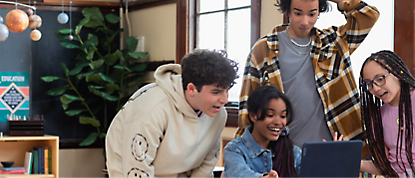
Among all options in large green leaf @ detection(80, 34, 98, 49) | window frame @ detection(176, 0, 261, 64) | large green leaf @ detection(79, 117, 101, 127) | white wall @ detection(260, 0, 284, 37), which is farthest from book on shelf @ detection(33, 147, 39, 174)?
white wall @ detection(260, 0, 284, 37)

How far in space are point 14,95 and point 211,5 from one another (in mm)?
2409

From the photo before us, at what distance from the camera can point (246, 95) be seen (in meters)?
1.97

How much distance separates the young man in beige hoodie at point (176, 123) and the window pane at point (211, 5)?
2.17 meters

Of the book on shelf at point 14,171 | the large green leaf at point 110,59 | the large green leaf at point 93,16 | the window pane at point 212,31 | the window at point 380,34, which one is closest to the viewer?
the window at point 380,34

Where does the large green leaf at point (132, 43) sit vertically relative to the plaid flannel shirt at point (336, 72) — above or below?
above

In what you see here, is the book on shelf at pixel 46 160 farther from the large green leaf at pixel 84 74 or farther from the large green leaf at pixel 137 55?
the large green leaf at pixel 137 55

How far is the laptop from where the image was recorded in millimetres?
1276

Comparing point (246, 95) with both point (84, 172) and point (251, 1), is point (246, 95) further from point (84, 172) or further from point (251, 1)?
point (84, 172)

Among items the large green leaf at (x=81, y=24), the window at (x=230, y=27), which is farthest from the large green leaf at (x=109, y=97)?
the window at (x=230, y=27)

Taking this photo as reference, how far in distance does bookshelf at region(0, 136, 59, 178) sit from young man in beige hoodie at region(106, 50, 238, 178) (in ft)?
8.56

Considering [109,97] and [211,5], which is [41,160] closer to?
[109,97]

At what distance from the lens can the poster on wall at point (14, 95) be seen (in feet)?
15.0

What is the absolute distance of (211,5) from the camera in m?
4.10

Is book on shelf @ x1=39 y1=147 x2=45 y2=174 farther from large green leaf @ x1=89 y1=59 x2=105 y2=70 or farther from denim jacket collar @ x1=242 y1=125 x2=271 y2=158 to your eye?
denim jacket collar @ x1=242 y1=125 x2=271 y2=158
